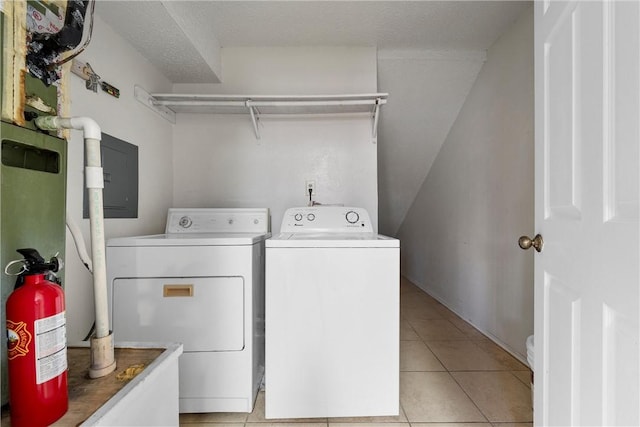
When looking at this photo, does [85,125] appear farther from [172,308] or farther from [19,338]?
[172,308]

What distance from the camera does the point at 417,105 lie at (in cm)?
292

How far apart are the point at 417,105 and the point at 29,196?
2.93 m

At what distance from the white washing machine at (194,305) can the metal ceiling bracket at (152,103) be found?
1.03m

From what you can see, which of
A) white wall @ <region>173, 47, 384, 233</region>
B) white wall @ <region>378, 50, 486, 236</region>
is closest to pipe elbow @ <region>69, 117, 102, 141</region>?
white wall @ <region>173, 47, 384, 233</region>

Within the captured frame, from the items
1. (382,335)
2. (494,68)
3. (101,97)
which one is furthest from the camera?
(494,68)

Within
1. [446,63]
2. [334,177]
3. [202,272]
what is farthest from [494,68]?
[202,272]

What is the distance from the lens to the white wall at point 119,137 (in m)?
1.47

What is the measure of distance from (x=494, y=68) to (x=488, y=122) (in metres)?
0.41

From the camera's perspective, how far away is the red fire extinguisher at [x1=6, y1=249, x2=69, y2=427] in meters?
0.58

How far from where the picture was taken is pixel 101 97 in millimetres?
1647

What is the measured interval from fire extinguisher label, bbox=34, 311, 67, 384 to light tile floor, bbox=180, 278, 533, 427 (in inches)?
46.4

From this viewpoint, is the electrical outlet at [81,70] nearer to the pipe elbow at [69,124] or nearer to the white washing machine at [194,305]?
the white washing machine at [194,305]

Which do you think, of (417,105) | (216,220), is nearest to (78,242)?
(216,220)

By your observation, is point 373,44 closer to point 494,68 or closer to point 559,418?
point 494,68
